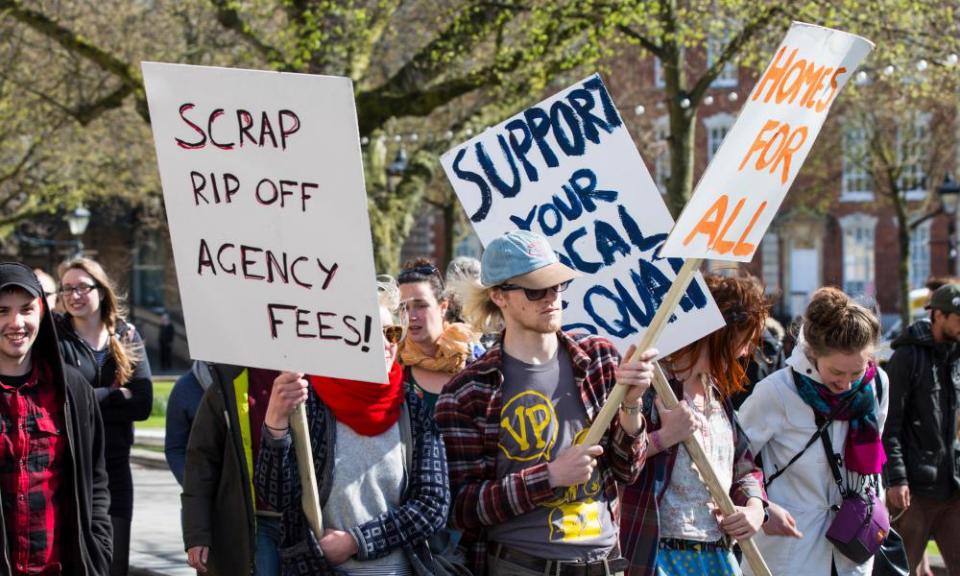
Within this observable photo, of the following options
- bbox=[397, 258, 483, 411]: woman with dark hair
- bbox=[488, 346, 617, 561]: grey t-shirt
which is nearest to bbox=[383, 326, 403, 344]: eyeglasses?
bbox=[488, 346, 617, 561]: grey t-shirt

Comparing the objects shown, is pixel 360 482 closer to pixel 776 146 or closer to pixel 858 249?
pixel 776 146

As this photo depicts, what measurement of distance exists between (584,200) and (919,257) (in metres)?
43.8

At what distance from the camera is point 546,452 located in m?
3.99

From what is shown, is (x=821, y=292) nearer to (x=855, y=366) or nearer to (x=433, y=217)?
(x=855, y=366)

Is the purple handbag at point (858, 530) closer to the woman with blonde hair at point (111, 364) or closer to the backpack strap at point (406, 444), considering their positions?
the backpack strap at point (406, 444)

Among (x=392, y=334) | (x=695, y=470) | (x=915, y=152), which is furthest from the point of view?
(x=915, y=152)

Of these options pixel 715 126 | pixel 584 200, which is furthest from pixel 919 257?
pixel 584 200

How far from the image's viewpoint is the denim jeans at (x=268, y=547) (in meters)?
4.32

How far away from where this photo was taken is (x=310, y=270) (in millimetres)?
3832

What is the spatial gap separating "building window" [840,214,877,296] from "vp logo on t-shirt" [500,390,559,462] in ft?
141

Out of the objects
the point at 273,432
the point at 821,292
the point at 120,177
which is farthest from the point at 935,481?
the point at 120,177

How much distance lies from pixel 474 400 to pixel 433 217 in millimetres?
45690

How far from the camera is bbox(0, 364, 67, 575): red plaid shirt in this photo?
4367 mm

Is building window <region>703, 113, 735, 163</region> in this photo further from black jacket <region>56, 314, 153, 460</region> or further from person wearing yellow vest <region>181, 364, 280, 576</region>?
person wearing yellow vest <region>181, 364, 280, 576</region>
